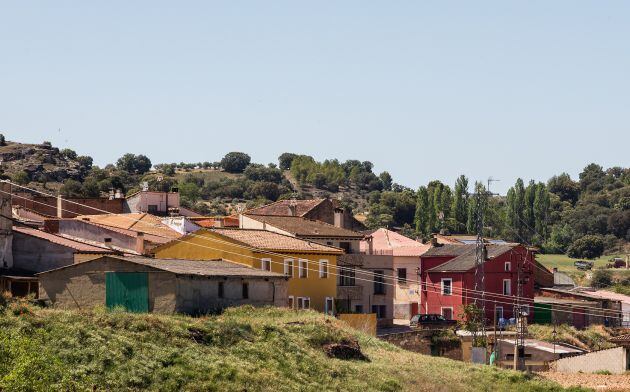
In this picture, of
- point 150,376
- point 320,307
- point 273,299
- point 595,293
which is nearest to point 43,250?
point 273,299

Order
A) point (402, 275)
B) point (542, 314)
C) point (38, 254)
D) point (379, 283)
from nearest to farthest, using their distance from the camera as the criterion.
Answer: point (38, 254), point (379, 283), point (542, 314), point (402, 275)

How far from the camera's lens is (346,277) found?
84.6 metres

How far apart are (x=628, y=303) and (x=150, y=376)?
74960 mm

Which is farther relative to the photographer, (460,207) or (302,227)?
(460,207)

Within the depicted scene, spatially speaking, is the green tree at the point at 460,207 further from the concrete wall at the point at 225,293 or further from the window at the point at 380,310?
the concrete wall at the point at 225,293

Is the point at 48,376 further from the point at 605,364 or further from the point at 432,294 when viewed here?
the point at 432,294

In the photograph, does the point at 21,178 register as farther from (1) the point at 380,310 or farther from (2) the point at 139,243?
(1) the point at 380,310

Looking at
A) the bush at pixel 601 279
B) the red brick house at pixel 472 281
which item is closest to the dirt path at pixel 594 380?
the red brick house at pixel 472 281

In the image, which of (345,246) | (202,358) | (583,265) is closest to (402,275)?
(345,246)

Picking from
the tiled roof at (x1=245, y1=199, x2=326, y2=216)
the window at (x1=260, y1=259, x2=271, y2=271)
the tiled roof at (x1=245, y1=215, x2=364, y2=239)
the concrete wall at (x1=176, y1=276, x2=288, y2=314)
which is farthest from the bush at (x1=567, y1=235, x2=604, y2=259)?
the concrete wall at (x1=176, y1=276, x2=288, y2=314)

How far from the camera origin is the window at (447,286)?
95.3 meters

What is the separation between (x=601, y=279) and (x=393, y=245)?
169ft

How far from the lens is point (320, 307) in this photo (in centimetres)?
8006

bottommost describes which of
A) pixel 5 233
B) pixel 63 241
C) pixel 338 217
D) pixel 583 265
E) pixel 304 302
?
pixel 304 302
